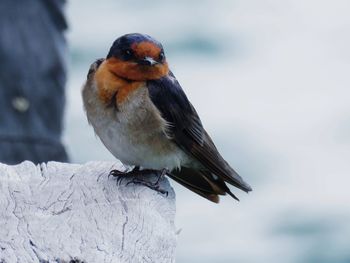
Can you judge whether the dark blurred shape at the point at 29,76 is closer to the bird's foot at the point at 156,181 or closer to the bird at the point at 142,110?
the bird at the point at 142,110

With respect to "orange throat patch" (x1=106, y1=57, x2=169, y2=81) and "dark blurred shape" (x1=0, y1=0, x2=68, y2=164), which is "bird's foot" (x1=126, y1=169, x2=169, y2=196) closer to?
"orange throat patch" (x1=106, y1=57, x2=169, y2=81)

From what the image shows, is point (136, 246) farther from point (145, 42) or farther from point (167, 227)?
point (145, 42)

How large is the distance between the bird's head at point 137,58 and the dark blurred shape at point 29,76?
6.05 feet

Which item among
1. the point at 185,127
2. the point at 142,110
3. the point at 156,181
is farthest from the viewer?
the point at 185,127

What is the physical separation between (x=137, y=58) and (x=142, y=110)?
0.23 meters

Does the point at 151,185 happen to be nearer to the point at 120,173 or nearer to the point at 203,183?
the point at 120,173

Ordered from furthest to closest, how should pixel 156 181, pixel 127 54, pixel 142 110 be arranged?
pixel 142 110
pixel 127 54
pixel 156 181

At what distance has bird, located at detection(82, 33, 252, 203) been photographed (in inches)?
202

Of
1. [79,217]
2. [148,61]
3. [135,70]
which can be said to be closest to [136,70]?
[135,70]

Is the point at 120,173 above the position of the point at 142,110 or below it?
below

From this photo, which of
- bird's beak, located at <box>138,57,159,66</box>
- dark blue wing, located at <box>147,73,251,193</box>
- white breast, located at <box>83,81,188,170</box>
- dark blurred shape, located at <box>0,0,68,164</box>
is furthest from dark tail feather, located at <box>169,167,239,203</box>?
dark blurred shape, located at <box>0,0,68,164</box>

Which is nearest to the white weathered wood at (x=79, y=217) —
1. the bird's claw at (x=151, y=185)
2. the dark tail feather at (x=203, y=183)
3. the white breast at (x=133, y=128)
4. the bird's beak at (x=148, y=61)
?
the bird's claw at (x=151, y=185)

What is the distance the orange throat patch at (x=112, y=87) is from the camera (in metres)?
5.18

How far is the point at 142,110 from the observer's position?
523 cm
